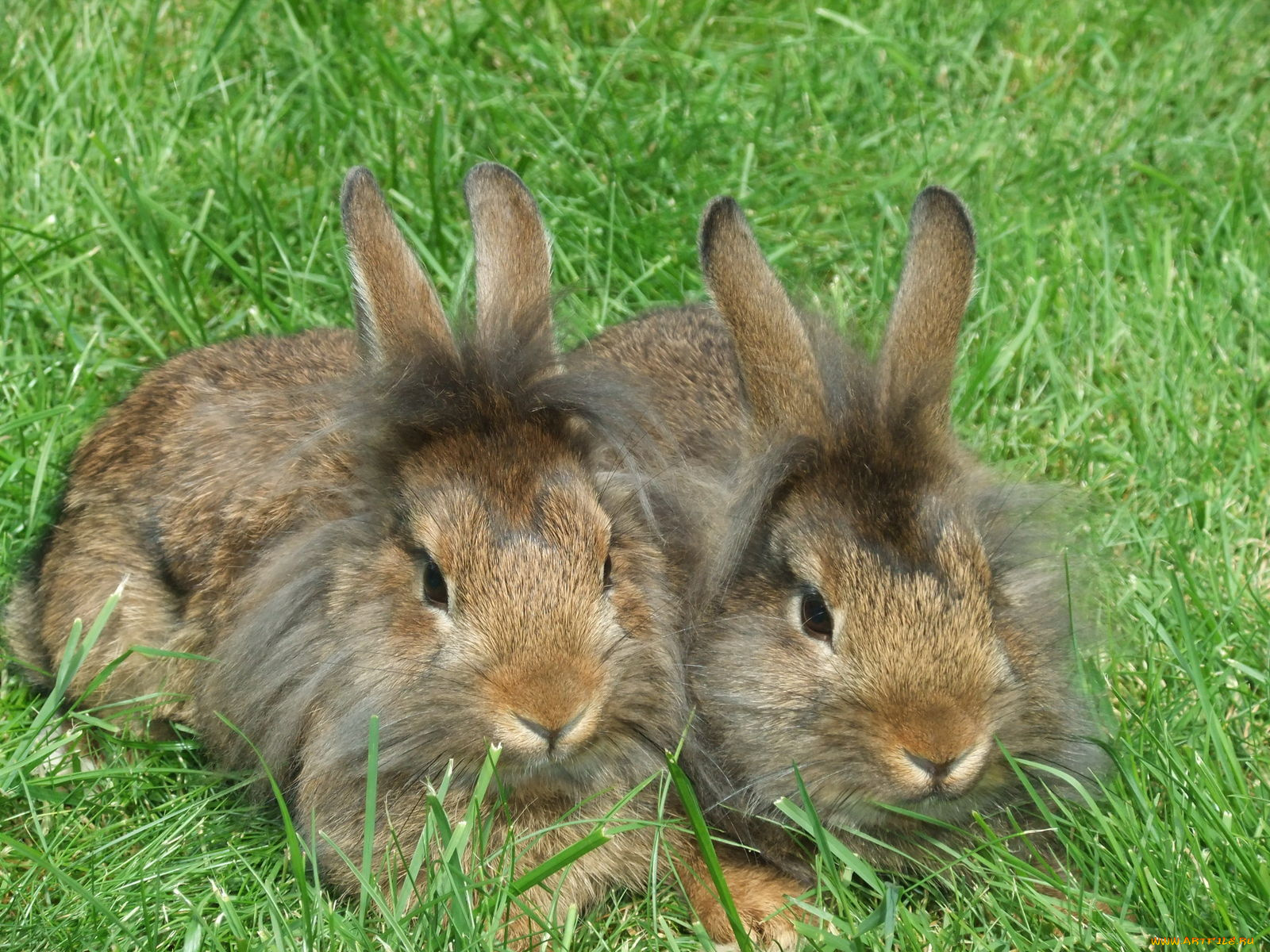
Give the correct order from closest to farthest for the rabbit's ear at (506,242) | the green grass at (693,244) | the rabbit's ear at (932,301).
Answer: the green grass at (693,244), the rabbit's ear at (932,301), the rabbit's ear at (506,242)

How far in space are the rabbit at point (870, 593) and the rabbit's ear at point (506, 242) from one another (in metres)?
0.26

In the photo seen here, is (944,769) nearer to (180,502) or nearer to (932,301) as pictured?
(932,301)

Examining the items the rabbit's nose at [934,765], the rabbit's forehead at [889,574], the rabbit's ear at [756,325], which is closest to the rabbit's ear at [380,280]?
the rabbit's ear at [756,325]

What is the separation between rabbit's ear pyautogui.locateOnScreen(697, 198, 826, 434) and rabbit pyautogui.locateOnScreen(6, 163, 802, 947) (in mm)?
325

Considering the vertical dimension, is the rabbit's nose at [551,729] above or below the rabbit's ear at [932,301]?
below

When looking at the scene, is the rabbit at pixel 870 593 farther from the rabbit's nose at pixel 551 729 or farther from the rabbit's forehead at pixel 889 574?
the rabbit's nose at pixel 551 729

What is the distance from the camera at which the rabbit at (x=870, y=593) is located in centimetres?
406

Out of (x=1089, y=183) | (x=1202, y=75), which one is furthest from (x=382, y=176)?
(x=1202, y=75)

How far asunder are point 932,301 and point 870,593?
2.97ft

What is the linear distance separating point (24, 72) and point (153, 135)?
0.59m

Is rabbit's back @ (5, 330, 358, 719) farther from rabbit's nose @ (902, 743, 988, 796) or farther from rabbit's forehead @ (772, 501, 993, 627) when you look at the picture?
rabbit's nose @ (902, 743, 988, 796)

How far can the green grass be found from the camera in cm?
442

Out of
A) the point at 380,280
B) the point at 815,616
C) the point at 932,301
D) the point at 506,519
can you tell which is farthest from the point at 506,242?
the point at 815,616

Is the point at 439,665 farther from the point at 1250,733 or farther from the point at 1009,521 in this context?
the point at 1250,733
